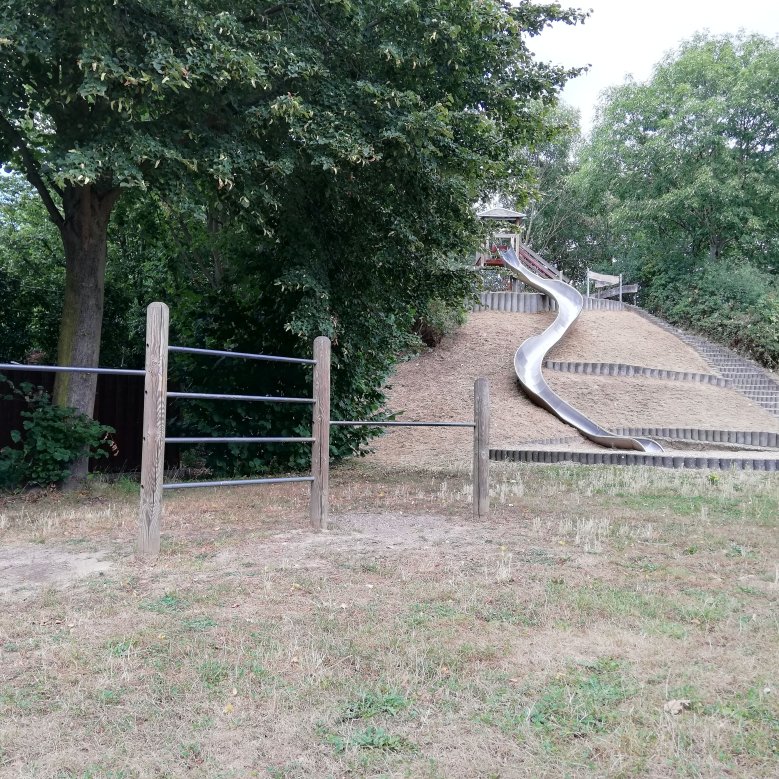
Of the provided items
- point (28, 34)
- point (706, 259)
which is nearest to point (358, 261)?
point (28, 34)

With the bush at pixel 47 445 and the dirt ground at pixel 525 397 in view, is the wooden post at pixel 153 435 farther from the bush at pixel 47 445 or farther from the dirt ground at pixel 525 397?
the dirt ground at pixel 525 397

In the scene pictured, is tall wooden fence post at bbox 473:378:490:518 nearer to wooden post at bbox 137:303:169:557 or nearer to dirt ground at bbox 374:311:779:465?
wooden post at bbox 137:303:169:557

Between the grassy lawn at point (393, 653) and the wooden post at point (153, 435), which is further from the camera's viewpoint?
the wooden post at point (153, 435)

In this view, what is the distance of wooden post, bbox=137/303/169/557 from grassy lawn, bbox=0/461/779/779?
0.25m

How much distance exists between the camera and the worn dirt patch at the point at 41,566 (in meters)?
4.15

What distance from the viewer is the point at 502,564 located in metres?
4.58

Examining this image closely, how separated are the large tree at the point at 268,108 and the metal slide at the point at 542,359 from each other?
19.5 feet

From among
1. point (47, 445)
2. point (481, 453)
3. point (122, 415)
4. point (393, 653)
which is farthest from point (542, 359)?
point (393, 653)

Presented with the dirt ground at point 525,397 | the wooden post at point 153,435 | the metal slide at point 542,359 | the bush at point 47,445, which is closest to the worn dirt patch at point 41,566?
the wooden post at point 153,435

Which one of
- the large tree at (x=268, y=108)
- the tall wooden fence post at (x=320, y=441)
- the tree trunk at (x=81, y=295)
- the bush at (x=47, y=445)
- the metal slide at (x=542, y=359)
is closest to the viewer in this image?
the tall wooden fence post at (x=320, y=441)

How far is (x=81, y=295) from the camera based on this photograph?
821cm

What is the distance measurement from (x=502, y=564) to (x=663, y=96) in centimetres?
2816

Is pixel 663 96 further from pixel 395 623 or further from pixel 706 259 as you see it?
pixel 395 623

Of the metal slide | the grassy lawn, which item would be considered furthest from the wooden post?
the metal slide
